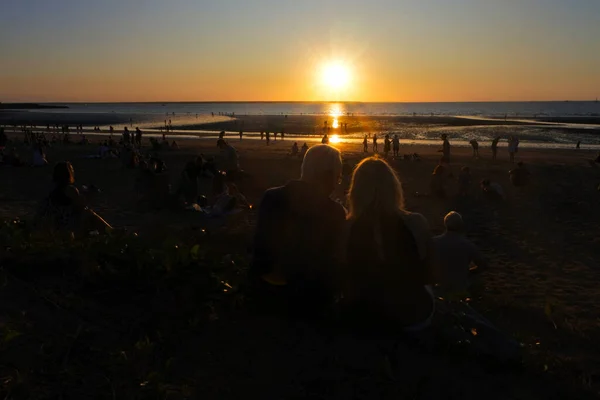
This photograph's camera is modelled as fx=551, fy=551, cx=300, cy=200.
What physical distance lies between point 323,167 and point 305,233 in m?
0.53

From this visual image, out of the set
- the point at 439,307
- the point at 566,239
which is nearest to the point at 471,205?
the point at 566,239

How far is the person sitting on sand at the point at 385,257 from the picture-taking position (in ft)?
12.9

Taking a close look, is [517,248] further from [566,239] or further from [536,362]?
[536,362]

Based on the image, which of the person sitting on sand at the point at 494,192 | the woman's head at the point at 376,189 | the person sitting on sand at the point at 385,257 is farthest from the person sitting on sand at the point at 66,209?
the person sitting on sand at the point at 494,192

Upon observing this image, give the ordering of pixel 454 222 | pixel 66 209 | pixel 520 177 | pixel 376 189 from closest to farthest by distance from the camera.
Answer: pixel 376 189, pixel 454 222, pixel 66 209, pixel 520 177

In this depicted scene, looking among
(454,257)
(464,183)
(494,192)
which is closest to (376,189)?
(454,257)

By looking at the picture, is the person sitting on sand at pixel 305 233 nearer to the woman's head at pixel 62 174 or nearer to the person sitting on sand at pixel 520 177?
the woman's head at pixel 62 174

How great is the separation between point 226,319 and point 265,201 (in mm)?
1062

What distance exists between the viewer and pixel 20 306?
4324 millimetres

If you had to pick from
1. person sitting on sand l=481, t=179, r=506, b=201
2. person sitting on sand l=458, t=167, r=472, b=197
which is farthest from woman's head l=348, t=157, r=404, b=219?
person sitting on sand l=458, t=167, r=472, b=197

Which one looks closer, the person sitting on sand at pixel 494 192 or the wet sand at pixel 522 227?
the wet sand at pixel 522 227

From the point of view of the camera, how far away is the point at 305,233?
4223 mm

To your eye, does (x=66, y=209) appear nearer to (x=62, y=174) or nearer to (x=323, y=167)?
(x=62, y=174)

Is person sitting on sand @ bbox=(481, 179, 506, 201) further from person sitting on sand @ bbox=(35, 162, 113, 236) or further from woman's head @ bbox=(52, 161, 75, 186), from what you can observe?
woman's head @ bbox=(52, 161, 75, 186)
